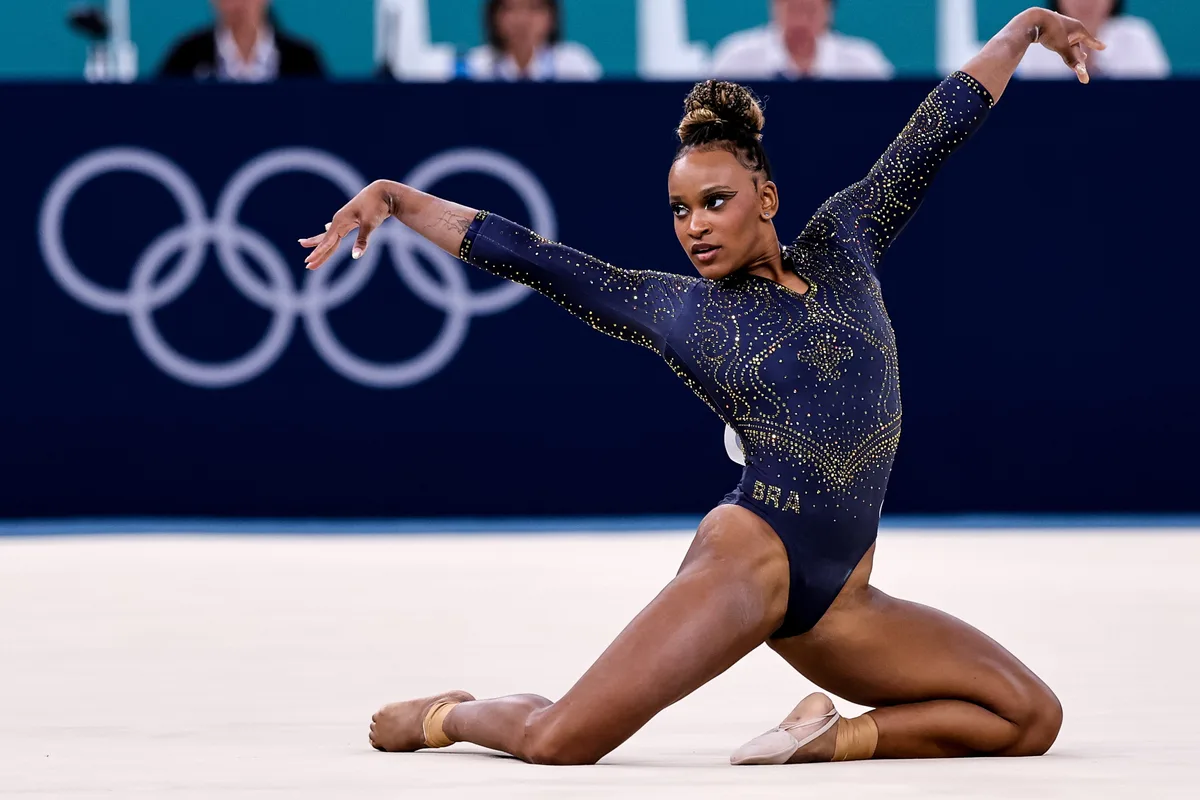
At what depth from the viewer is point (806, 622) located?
3885mm

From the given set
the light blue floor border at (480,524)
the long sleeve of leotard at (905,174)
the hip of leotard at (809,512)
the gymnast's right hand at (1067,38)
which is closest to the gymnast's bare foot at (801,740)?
the hip of leotard at (809,512)

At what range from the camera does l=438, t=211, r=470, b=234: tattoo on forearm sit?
412 cm

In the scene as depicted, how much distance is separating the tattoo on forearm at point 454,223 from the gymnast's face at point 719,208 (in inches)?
17.9

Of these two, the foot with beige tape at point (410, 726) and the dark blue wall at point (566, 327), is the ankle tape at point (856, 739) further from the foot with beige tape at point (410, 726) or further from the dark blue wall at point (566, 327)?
the dark blue wall at point (566, 327)

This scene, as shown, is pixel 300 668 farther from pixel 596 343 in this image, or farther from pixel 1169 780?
pixel 596 343

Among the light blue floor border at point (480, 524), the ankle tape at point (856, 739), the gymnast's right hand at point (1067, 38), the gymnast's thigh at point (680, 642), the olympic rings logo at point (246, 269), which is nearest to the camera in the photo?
the gymnast's thigh at point (680, 642)

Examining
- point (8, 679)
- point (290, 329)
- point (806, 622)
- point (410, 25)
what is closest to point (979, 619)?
point (806, 622)

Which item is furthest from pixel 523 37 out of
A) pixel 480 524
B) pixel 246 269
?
pixel 480 524

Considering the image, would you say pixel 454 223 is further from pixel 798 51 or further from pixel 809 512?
pixel 798 51

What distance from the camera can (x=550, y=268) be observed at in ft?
13.4

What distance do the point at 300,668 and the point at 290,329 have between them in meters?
3.84

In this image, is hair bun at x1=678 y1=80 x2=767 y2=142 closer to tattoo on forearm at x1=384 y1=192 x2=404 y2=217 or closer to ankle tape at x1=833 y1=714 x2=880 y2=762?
tattoo on forearm at x1=384 y1=192 x2=404 y2=217

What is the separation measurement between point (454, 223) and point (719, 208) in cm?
58

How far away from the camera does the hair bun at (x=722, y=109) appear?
13.4 feet
